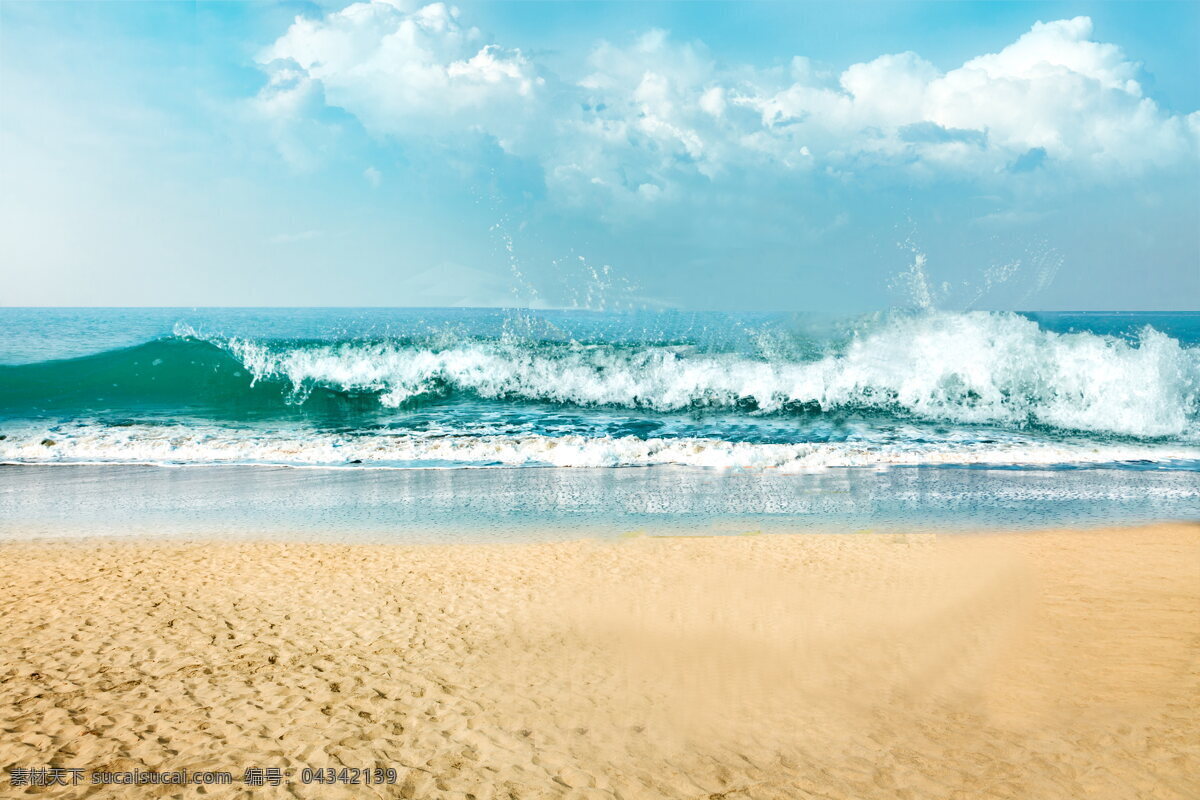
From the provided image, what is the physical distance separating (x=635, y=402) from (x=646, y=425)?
12.2 ft

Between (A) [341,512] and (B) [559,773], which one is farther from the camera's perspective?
(A) [341,512]

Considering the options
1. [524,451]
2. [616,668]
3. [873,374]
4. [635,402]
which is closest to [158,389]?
[524,451]

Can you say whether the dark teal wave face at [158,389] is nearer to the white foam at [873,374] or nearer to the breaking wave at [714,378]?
the breaking wave at [714,378]

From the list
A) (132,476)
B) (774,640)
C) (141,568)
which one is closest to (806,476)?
(774,640)

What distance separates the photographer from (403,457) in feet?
45.1

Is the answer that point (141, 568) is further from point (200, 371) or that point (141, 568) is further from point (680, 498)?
point (200, 371)

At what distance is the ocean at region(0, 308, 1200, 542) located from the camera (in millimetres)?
10531

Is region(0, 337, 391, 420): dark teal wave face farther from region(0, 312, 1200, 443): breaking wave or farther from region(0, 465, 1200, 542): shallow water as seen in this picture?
region(0, 465, 1200, 542): shallow water

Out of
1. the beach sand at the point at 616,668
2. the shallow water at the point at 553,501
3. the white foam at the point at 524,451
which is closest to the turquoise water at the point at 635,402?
the white foam at the point at 524,451

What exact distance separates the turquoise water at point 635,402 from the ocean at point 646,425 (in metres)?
0.09

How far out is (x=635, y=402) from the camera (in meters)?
21.3

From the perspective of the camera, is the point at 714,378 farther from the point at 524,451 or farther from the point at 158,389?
the point at 158,389

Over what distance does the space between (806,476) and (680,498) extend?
9.95 feet

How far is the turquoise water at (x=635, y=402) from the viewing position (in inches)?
552
